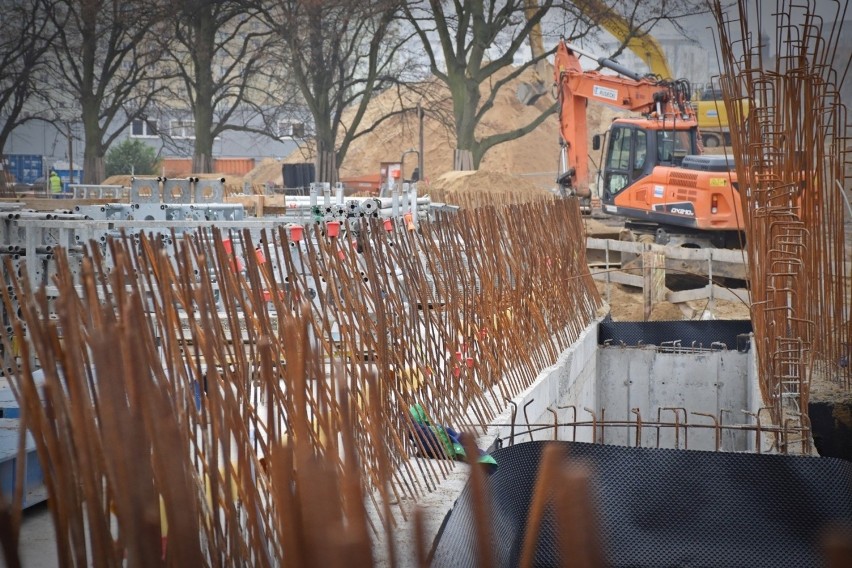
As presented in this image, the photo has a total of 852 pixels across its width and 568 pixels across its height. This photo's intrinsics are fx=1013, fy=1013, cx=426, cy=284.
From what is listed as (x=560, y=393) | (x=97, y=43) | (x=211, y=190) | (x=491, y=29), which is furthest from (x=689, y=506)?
(x=97, y=43)

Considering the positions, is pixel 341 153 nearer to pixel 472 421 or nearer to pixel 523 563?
pixel 472 421

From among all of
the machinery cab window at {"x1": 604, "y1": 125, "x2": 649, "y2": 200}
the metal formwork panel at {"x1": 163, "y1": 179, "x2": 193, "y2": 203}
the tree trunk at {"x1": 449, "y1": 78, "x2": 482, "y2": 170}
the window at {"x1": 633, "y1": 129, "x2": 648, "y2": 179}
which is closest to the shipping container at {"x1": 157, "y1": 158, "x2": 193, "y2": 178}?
the tree trunk at {"x1": 449, "y1": 78, "x2": 482, "y2": 170}

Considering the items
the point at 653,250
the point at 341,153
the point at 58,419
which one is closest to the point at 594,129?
the point at 341,153

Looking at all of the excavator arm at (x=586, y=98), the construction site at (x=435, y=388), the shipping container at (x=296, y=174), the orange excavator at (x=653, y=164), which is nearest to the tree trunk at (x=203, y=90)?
the shipping container at (x=296, y=174)

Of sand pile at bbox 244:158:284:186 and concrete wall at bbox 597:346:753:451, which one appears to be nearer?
concrete wall at bbox 597:346:753:451

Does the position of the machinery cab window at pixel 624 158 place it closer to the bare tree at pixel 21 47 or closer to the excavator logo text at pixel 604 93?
the excavator logo text at pixel 604 93

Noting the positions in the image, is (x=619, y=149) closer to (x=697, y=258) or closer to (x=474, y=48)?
(x=697, y=258)

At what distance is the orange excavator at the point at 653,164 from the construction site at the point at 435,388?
3209mm

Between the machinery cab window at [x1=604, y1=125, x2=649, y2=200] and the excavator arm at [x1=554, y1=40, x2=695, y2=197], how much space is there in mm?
489

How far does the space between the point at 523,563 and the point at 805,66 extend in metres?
4.36

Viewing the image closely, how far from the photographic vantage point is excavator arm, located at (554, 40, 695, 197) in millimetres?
16750

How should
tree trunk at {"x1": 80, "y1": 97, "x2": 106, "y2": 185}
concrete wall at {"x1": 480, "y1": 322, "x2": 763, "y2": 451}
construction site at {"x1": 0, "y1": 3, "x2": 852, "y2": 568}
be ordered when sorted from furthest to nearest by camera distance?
tree trunk at {"x1": 80, "y1": 97, "x2": 106, "y2": 185} < concrete wall at {"x1": 480, "y1": 322, "x2": 763, "y2": 451} < construction site at {"x1": 0, "y1": 3, "x2": 852, "y2": 568}

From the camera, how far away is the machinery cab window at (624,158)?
16.2m

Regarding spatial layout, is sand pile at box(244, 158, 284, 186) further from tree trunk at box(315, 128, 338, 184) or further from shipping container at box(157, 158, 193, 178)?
tree trunk at box(315, 128, 338, 184)
